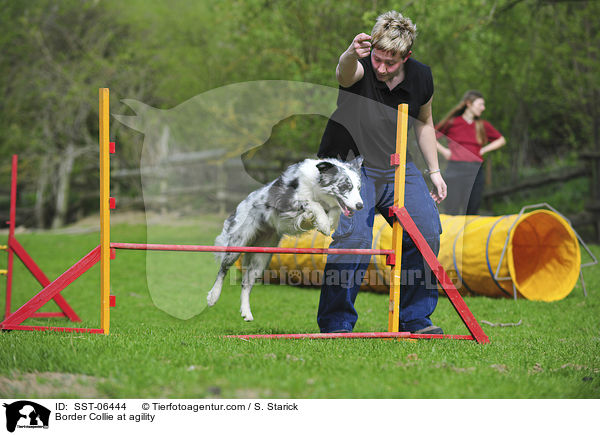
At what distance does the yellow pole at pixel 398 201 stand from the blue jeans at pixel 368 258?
0.13m

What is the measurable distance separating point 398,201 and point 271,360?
1.38 meters

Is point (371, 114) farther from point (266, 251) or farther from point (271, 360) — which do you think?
point (271, 360)

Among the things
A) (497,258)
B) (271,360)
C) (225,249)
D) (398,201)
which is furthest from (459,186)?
(271,360)

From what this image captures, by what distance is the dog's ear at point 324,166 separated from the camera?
11.5ft

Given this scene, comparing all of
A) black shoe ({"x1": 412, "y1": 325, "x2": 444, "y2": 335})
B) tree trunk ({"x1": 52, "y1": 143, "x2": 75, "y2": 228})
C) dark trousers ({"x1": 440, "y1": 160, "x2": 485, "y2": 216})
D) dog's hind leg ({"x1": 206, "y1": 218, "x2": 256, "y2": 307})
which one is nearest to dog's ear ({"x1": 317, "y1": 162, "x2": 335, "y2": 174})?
dog's hind leg ({"x1": 206, "y1": 218, "x2": 256, "y2": 307})

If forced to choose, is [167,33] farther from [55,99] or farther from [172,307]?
[172,307]

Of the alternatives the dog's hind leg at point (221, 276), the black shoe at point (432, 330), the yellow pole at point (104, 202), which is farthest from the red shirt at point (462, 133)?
the yellow pole at point (104, 202)

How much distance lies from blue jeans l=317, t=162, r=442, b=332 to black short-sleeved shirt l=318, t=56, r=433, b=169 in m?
0.16

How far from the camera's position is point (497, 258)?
5.91m

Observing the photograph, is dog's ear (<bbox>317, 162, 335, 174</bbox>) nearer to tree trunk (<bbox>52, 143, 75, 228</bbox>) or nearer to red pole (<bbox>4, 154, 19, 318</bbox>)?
red pole (<bbox>4, 154, 19, 318</bbox>)

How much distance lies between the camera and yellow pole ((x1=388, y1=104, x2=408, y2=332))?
361 cm

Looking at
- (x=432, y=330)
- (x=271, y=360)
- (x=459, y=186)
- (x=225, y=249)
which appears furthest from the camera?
(x=459, y=186)

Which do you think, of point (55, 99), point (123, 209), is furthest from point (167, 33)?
point (123, 209)
